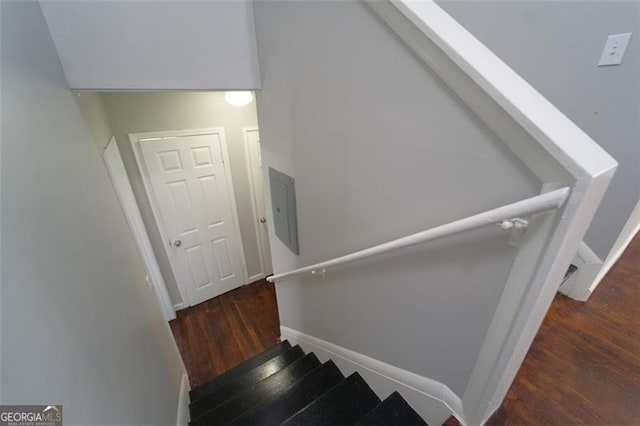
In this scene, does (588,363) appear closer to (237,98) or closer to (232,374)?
(232,374)

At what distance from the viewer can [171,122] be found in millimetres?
2412

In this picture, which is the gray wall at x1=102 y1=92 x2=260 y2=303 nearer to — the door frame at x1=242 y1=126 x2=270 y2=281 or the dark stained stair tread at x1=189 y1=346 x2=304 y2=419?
the door frame at x1=242 y1=126 x2=270 y2=281

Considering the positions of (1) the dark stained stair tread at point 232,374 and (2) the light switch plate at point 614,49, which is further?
(1) the dark stained stair tread at point 232,374

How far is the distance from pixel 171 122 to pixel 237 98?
2.20 feet

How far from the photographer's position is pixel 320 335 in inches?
71.7

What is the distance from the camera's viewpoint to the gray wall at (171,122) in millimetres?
2199

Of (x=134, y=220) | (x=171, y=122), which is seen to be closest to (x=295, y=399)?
(x=134, y=220)

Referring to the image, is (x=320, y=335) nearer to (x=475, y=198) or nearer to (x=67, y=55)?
(x=475, y=198)

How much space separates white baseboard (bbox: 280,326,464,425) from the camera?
965mm

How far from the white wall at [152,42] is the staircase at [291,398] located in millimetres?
1844

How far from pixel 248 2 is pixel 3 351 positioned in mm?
1678

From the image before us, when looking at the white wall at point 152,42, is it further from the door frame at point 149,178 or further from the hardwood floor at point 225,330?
the hardwood floor at point 225,330

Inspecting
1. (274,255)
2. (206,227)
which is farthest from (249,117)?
(274,255)

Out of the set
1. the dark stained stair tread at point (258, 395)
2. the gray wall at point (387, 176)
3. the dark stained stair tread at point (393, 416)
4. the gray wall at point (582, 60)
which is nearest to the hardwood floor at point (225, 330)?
the dark stained stair tread at point (258, 395)
